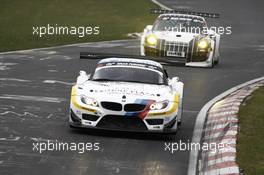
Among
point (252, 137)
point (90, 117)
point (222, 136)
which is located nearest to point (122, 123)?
point (90, 117)

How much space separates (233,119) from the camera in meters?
15.7

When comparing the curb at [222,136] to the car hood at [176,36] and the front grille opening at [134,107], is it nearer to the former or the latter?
the front grille opening at [134,107]

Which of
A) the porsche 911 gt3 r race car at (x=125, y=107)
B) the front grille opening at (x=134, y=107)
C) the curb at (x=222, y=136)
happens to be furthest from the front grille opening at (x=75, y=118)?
the curb at (x=222, y=136)

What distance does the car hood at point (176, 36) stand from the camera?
25406 mm

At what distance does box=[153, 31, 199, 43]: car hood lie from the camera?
25.4 m

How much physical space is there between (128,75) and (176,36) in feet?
33.5

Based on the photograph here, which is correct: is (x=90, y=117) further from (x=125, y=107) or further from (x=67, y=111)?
(x=67, y=111)

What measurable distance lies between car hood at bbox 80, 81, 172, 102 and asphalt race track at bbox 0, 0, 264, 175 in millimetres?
638

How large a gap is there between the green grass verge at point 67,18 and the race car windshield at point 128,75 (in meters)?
13.3

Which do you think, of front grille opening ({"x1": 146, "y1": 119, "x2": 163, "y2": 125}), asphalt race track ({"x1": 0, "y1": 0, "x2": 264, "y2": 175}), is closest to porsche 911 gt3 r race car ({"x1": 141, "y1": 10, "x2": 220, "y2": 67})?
asphalt race track ({"x1": 0, "y1": 0, "x2": 264, "y2": 175})

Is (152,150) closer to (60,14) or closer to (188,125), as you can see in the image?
(188,125)

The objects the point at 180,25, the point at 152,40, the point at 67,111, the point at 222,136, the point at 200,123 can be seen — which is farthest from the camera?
the point at 180,25

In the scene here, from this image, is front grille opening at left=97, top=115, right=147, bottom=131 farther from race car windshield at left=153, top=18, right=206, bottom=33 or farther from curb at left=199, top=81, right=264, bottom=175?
race car windshield at left=153, top=18, right=206, bottom=33

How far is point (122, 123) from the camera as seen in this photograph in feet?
45.8
